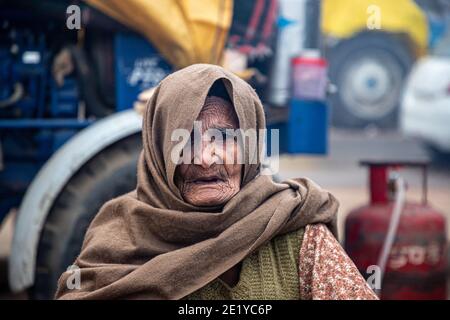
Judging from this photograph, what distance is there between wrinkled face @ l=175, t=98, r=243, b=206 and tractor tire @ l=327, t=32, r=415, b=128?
1045cm

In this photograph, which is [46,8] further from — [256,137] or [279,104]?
[256,137]

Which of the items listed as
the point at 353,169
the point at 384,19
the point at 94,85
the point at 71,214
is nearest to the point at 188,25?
the point at 94,85

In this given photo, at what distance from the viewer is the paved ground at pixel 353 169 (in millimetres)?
7734

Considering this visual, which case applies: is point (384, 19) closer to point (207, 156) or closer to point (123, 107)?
point (123, 107)

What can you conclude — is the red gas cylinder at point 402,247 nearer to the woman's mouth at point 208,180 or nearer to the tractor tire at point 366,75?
the woman's mouth at point 208,180

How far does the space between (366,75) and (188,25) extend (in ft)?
29.0

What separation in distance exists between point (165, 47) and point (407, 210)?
58.4 inches

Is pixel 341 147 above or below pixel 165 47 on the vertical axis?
below

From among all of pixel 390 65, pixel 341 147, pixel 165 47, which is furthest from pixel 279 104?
pixel 390 65

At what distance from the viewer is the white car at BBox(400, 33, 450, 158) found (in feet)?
31.0

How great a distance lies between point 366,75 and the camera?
1259 centimetres

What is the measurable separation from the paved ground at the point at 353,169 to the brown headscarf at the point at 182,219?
123 inches

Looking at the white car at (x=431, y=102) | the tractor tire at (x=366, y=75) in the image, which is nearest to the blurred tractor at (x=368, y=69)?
the tractor tire at (x=366, y=75)

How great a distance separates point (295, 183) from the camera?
227 centimetres
